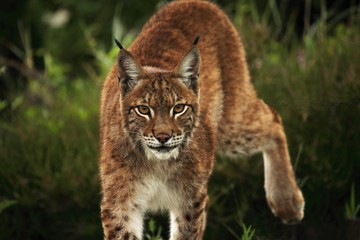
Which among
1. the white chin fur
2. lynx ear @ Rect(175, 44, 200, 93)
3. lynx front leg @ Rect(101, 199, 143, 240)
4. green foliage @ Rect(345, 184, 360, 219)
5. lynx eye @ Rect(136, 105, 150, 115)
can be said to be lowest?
green foliage @ Rect(345, 184, 360, 219)

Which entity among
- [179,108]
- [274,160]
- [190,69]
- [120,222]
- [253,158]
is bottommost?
[253,158]

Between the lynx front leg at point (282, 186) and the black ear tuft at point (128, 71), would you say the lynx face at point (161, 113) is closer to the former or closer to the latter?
the black ear tuft at point (128, 71)

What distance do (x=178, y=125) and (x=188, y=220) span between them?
75 cm

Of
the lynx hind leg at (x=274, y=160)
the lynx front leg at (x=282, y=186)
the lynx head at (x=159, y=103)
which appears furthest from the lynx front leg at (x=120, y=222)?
the lynx front leg at (x=282, y=186)

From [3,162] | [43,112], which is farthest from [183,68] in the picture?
[43,112]

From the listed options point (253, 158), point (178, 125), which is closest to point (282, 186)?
point (253, 158)

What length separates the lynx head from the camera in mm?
4855

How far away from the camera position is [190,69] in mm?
5012

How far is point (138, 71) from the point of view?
16.3 ft

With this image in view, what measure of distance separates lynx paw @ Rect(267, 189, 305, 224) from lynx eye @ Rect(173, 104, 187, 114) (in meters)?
1.89

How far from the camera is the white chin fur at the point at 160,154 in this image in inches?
192

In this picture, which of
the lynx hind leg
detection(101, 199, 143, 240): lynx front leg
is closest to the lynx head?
detection(101, 199, 143, 240): lynx front leg

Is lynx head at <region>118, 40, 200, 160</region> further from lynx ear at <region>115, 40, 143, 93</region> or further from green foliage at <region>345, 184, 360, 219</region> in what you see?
green foliage at <region>345, 184, 360, 219</region>

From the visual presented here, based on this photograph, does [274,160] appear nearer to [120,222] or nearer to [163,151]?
[120,222]
